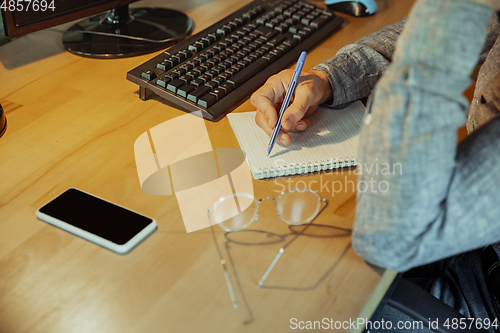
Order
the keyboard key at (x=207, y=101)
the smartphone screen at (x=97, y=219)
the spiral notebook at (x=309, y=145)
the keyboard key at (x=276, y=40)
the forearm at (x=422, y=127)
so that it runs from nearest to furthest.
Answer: the forearm at (x=422, y=127), the smartphone screen at (x=97, y=219), the spiral notebook at (x=309, y=145), the keyboard key at (x=207, y=101), the keyboard key at (x=276, y=40)

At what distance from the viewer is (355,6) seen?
3.51 feet

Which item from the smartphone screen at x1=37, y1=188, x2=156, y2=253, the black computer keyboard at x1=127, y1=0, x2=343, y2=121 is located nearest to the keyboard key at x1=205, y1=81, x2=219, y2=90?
the black computer keyboard at x1=127, y1=0, x2=343, y2=121

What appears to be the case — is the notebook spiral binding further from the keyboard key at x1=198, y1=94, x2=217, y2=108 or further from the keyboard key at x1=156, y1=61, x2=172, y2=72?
the keyboard key at x1=156, y1=61, x2=172, y2=72

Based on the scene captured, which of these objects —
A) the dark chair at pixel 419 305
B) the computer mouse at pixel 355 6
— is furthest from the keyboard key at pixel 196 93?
the computer mouse at pixel 355 6

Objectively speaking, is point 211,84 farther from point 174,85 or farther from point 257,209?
point 257,209

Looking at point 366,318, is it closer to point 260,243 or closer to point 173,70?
point 260,243

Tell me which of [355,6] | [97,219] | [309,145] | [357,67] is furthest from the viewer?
[355,6]

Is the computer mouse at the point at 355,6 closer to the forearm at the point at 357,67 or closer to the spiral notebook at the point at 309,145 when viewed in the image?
the forearm at the point at 357,67

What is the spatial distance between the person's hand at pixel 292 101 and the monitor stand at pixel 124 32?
13.1 inches

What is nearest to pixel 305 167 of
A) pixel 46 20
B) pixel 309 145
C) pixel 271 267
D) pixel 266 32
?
pixel 309 145

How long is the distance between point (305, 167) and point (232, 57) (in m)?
0.31

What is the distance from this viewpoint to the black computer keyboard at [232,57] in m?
0.74

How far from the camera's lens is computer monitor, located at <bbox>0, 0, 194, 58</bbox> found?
2.58 feet

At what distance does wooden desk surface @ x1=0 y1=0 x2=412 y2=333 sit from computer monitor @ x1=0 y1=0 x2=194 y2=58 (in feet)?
0.58
